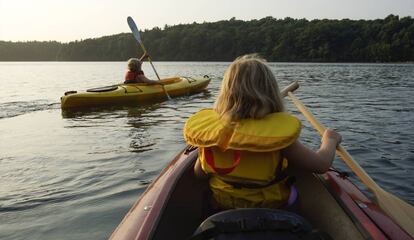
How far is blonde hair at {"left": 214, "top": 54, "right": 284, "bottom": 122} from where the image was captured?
2141 millimetres

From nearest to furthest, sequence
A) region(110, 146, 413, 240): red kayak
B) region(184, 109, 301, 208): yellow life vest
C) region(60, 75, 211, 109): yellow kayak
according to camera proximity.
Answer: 1. region(184, 109, 301, 208): yellow life vest
2. region(110, 146, 413, 240): red kayak
3. region(60, 75, 211, 109): yellow kayak

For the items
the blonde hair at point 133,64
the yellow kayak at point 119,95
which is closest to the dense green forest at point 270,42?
the yellow kayak at point 119,95

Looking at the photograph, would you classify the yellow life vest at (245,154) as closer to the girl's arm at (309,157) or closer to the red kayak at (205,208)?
the girl's arm at (309,157)

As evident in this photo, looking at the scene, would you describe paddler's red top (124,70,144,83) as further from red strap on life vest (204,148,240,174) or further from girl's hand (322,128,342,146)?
red strap on life vest (204,148,240,174)

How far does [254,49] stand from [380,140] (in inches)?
2445

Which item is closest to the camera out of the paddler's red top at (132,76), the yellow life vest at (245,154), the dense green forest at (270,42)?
the yellow life vest at (245,154)

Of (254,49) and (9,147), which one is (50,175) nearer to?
(9,147)

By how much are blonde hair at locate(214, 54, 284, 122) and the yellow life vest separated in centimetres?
4

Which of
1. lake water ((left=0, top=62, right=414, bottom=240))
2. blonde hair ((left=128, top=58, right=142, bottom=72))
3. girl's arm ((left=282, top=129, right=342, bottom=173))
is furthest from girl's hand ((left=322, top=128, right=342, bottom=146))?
blonde hair ((left=128, top=58, right=142, bottom=72))

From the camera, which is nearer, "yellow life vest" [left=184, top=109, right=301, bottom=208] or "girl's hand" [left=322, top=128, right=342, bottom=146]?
"yellow life vest" [left=184, top=109, right=301, bottom=208]

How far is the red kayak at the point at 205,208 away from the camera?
2194 mm

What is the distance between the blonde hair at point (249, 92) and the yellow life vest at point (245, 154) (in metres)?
0.04

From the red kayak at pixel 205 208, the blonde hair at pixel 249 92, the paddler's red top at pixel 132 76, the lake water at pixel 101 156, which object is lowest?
the lake water at pixel 101 156

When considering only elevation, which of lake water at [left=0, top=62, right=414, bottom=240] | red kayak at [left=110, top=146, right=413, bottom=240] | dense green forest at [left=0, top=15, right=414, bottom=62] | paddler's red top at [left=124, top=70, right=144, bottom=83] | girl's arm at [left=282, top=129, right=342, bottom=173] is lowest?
dense green forest at [left=0, top=15, right=414, bottom=62]
